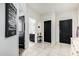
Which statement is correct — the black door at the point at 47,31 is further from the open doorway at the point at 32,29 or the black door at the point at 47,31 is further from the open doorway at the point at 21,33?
the open doorway at the point at 21,33

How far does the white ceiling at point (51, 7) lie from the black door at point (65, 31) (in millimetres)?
237

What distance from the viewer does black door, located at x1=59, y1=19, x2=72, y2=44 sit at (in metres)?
1.54

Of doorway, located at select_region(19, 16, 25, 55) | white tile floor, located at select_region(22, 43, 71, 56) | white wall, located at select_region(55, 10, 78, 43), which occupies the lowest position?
white tile floor, located at select_region(22, 43, 71, 56)

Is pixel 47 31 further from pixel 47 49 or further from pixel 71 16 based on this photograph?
pixel 71 16

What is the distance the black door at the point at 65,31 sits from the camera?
1539 millimetres

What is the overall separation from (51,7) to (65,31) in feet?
1.69

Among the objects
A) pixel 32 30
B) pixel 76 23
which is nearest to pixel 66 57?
pixel 76 23

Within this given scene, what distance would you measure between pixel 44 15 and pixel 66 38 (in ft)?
1.94

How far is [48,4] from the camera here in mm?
1441

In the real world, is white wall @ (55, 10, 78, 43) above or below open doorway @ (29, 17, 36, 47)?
above

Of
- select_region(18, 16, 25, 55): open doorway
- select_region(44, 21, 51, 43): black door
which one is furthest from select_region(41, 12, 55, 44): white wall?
select_region(18, 16, 25, 55): open doorway

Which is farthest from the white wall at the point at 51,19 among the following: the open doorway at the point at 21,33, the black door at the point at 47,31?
the open doorway at the point at 21,33

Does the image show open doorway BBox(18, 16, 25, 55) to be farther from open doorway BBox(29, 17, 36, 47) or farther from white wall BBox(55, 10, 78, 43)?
white wall BBox(55, 10, 78, 43)

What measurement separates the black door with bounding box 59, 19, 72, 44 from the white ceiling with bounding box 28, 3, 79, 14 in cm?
24
